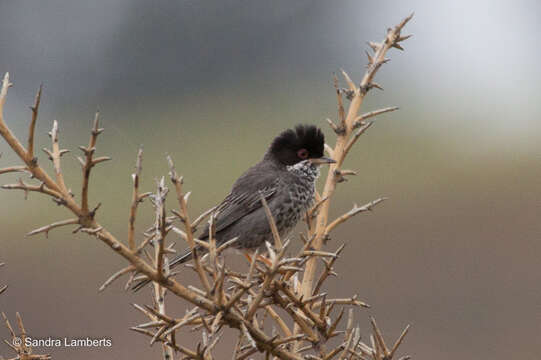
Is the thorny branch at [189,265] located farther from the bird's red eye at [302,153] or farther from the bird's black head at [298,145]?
the bird's red eye at [302,153]

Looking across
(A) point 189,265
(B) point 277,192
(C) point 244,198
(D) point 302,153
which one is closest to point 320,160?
(D) point 302,153

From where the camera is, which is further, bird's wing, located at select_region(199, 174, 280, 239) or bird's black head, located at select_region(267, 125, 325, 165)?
bird's wing, located at select_region(199, 174, 280, 239)

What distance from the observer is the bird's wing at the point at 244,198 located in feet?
14.3

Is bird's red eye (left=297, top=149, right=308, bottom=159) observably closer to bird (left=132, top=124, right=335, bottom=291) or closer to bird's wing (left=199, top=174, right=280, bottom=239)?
bird (left=132, top=124, right=335, bottom=291)

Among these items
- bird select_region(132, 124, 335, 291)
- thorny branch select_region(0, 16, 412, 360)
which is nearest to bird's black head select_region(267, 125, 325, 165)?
bird select_region(132, 124, 335, 291)

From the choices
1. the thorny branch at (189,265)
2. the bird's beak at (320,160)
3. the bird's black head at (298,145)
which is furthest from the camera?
the bird's beak at (320,160)

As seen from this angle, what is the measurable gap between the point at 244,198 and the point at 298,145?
446 mm

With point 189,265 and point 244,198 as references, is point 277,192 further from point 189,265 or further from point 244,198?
point 189,265

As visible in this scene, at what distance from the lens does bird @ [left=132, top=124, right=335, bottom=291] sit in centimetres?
421

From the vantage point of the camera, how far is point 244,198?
A: 441 centimetres

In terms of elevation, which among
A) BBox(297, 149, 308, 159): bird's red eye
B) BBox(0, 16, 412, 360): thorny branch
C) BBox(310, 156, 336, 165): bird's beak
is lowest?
BBox(0, 16, 412, 360): thorny branch

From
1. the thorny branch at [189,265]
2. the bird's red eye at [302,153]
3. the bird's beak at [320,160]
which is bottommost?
the thorny branch at [189,265]

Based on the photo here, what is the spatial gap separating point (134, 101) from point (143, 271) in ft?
50.3

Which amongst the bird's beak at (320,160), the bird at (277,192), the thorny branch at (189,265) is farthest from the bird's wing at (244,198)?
the thorny branch at (189,265)
